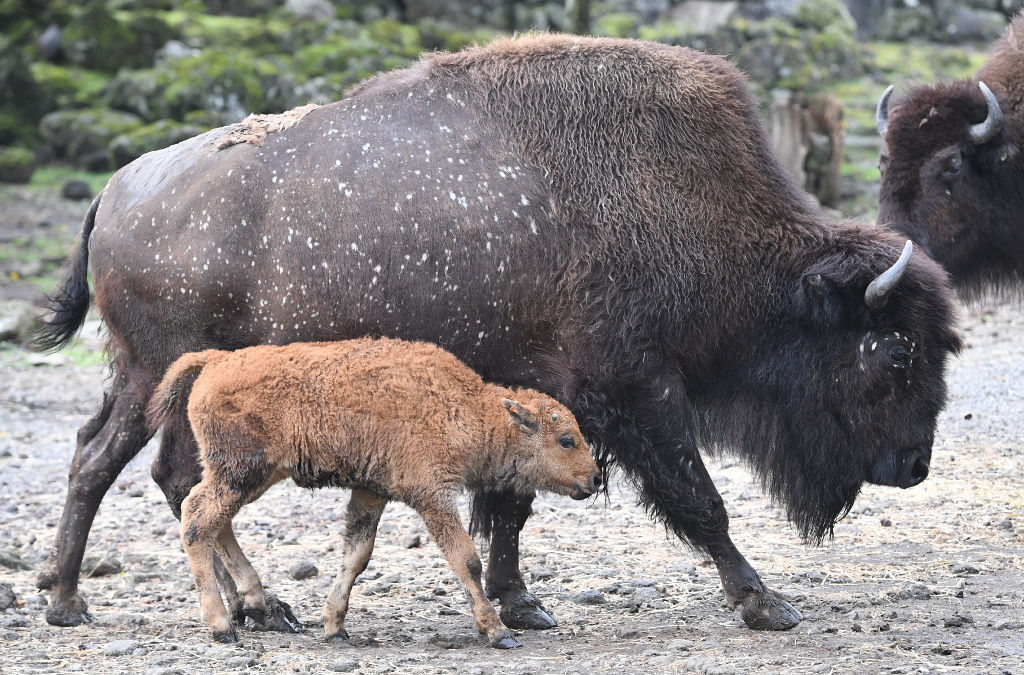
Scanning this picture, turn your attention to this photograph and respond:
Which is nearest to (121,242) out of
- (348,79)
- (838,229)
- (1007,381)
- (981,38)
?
(838,229)

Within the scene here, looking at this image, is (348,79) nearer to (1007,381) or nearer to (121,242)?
(1007,381)

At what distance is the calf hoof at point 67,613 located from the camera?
5531 millimetres

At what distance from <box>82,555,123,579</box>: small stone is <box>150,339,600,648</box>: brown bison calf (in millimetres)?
1485

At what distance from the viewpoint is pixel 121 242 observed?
568 centimetres

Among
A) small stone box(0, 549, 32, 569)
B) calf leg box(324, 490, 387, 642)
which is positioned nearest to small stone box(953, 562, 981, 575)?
calf leg box(324, 490, 387, 642)

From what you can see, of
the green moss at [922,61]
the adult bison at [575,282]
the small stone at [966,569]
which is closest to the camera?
the adult bison at [575,282]

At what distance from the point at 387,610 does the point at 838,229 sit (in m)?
2.65

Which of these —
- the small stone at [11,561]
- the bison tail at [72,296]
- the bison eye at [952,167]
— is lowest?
the small stone at [11,561]

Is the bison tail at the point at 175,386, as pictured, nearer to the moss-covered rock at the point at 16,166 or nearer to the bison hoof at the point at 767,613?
the bison hoof at the point at 767,613

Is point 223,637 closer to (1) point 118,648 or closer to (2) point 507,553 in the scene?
(1) point 118,648

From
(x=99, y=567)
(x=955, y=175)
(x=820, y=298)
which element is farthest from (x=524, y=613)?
(x=955, y=175)

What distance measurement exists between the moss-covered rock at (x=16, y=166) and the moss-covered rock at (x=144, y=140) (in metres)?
1.15

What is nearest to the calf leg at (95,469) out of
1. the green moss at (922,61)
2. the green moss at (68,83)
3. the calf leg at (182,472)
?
the calf leg at (182,472)

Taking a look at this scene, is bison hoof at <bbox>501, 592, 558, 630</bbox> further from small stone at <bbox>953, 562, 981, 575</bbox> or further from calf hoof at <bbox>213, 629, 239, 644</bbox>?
small stone at <bbox>953, 562, 981, 575</bbox>
